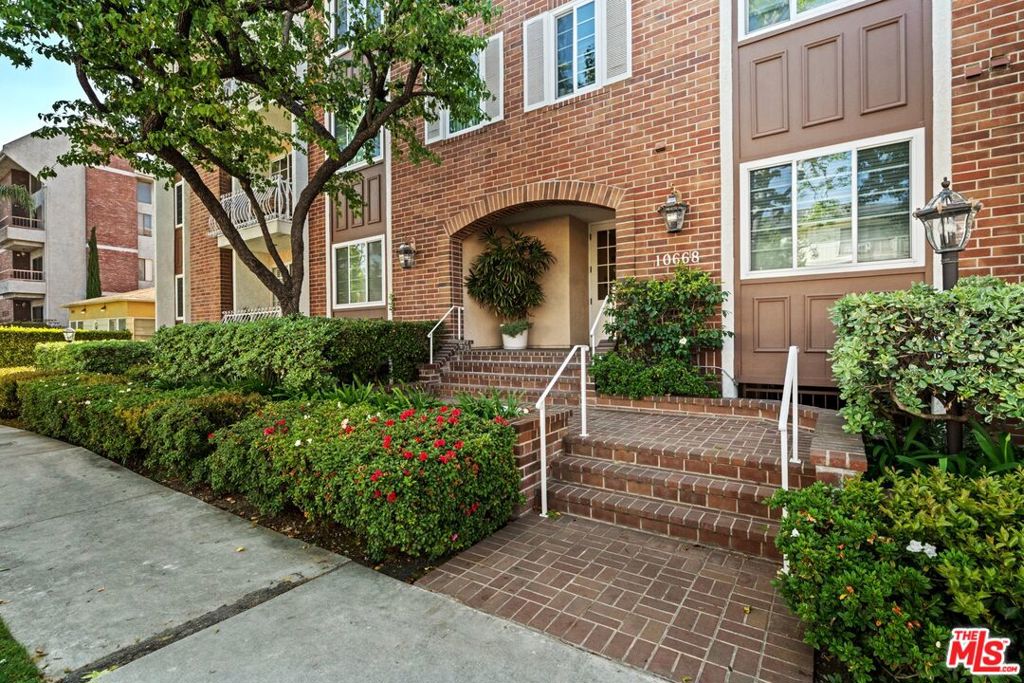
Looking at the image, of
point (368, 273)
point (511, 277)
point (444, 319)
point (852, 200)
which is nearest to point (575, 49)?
point (511, 277)

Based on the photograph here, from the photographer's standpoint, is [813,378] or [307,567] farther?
[813,378]

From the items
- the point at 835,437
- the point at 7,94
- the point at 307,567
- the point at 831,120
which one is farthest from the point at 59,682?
the point at 7,94

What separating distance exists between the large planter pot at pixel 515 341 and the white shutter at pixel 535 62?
12.4 ft

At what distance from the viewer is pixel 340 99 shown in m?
7.76

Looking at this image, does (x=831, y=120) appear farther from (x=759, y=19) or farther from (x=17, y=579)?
(x=17, y=579)

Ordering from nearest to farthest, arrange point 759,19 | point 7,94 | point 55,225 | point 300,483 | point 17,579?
point 17,579
point 300,483
point 759,19
point 7,94
point 55,225

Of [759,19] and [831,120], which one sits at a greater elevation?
[759,19]

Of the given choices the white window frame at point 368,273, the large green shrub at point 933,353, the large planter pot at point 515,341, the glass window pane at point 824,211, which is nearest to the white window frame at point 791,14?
the glass window pane at point 824,211

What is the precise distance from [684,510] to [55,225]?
103 ft

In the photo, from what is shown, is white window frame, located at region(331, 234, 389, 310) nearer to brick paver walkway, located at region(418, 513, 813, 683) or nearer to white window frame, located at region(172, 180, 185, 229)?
white window frame, located at region(172, 180, 185, 229)

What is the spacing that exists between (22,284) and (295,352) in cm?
2642

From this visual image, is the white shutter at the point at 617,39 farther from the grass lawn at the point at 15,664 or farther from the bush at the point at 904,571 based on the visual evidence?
the grass lawn at the point at 15,664

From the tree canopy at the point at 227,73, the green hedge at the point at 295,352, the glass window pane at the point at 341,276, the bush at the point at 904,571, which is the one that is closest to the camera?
the bush at the point at 904,571

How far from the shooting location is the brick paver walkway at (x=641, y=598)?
2.14m
